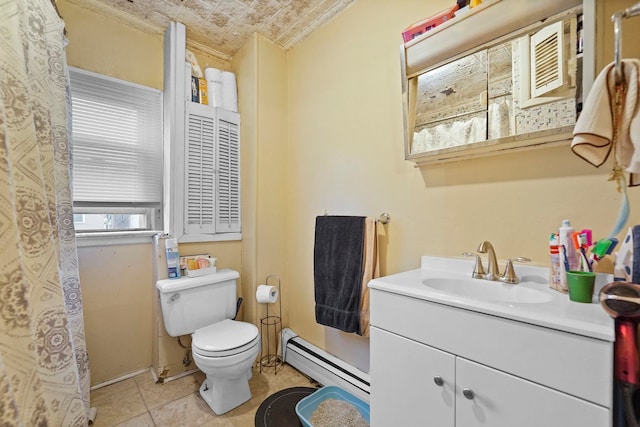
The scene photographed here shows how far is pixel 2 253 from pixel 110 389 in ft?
4.90

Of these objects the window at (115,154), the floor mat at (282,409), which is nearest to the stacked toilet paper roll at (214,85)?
the window at (115,154)

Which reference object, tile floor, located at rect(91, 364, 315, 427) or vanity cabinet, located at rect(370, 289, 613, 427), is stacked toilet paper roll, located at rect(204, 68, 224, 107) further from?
tile floor, located at rect(91, 364, 315, 427)

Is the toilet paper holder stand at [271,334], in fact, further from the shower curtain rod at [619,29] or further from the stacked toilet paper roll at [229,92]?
the shower curtain rod at [619,29]

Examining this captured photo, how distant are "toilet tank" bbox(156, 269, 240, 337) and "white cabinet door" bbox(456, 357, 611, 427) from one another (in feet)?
4.91

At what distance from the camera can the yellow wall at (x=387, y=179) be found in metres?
1.01

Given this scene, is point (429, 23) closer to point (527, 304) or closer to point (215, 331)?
point (527, 304)

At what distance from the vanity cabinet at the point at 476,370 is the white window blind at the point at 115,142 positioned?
5.92 feet

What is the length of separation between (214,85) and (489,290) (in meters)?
2.21

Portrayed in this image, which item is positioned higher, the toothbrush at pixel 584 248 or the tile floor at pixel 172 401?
the toothbrush at pixel 584 248

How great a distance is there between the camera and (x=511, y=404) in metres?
0.72

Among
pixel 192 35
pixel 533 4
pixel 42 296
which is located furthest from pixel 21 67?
pixel 533 4

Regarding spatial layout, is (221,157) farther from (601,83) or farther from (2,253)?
(601,83)

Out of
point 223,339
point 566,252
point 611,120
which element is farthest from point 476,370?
point 223,339

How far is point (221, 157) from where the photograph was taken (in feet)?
6.84
